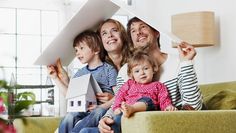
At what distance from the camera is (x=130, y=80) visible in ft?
6.48

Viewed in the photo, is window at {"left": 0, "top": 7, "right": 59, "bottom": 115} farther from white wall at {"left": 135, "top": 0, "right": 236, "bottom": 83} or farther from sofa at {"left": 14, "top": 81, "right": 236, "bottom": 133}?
sofa at {"left": 14, "top": 81, "right": 236, "bottom": 133}

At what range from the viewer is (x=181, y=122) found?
1559 mm

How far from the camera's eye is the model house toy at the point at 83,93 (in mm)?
2096

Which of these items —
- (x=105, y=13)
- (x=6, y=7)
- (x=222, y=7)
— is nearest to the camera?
(x=105, y=13)

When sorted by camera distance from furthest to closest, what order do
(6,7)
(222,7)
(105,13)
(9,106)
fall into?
1. (6,7)
2. (222,7)
3. (105,13)
4. (9,106)

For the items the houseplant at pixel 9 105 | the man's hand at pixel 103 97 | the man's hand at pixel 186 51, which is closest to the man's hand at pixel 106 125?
the man's hand at pixel 103 97

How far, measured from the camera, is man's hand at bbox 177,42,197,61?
5.84 feet

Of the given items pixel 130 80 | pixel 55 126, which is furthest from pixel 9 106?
pixel 55 126

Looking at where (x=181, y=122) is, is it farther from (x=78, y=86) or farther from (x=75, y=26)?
(x=75, y=26)

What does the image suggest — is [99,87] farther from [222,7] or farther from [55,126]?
[222,7]

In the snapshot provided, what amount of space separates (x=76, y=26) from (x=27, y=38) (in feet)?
7.53

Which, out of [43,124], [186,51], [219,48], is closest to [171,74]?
[186,51]

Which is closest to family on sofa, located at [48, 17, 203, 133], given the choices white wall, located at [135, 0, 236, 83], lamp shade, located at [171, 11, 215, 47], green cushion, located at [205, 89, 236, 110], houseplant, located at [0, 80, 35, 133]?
green cushion, located at [205, 89, 236, 110]

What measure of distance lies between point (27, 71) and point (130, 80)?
2668 millimetres
